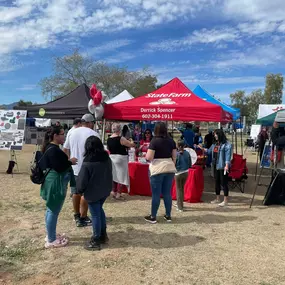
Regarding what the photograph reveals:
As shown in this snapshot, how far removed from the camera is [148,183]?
21.3 ft

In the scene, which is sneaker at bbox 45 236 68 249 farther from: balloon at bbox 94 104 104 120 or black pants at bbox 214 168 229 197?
balloon at bbox 94 104 104 120

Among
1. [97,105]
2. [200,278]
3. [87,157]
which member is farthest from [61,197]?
[97,105]

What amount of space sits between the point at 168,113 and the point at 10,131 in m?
5.13

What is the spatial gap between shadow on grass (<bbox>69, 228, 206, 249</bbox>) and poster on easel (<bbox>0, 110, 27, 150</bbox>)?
590 centimetres

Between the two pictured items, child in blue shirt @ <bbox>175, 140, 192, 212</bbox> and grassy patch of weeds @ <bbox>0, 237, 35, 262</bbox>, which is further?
child in blue shirt @ <bbox>175, 140, 192, 212</bbox>

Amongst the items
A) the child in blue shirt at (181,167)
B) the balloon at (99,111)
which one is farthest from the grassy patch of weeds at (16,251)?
the balloon at (99,111)

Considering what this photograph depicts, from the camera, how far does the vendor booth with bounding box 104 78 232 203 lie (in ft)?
19.8

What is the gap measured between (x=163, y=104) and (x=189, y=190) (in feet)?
6.51

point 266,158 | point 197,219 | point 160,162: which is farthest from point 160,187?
point 266,158

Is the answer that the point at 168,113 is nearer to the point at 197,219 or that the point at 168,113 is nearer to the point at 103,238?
the point at 197,219

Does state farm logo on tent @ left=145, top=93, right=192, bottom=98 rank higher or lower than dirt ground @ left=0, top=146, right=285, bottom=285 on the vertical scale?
higher

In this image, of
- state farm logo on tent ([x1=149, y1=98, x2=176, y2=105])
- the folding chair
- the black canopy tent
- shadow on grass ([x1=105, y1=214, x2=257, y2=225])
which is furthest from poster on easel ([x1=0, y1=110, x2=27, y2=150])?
the folding chair

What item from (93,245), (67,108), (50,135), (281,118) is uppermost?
(67,108)

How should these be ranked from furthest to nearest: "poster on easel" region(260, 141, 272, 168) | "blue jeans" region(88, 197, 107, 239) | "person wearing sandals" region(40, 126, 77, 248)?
"poster on easel" region(260, 141, 272, 168) < "blue jeans" region(88, 197, 107, 239) < "person wearing sandals" region(40, 126, 77, 248)
